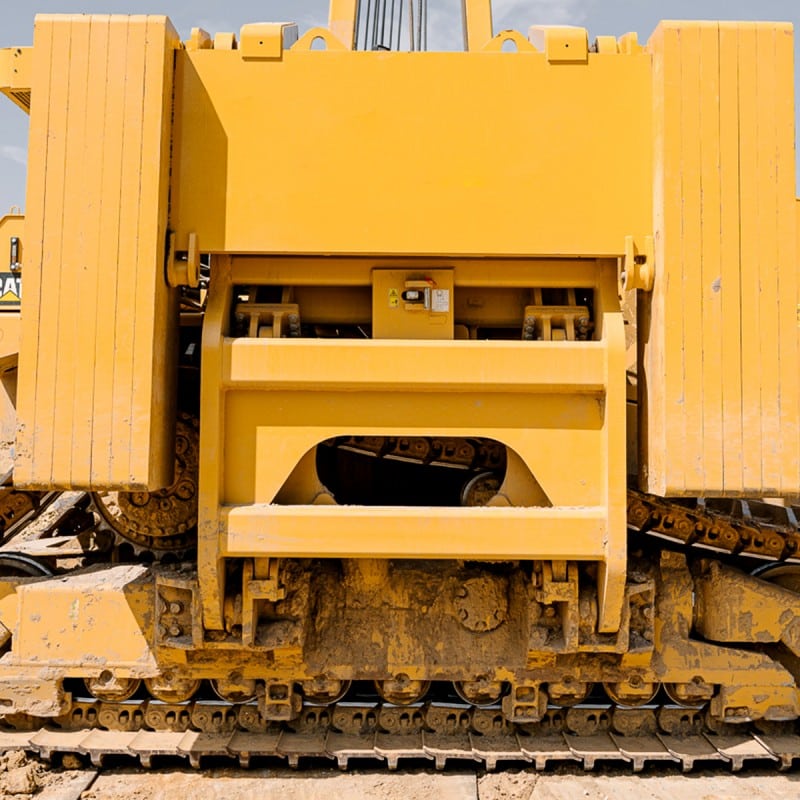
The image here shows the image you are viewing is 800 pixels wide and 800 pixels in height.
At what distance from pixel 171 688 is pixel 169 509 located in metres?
0.87

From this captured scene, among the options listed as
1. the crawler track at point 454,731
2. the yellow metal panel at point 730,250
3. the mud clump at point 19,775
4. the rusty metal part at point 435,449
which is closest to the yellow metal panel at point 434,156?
the yellow metal panel at point 730,250

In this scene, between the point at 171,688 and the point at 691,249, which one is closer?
the point at 691,249

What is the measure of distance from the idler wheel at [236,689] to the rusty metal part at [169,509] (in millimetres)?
735

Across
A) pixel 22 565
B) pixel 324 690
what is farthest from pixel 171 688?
pixel 22 565

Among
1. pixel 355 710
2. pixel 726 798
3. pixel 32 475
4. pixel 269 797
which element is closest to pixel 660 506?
pixel 726 798

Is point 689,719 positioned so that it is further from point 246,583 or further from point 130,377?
point 130,377

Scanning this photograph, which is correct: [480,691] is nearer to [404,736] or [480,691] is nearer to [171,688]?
[404,736]

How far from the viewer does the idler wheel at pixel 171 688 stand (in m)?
3.39

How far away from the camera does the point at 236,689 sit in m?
3.40

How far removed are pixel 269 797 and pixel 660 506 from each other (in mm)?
2319

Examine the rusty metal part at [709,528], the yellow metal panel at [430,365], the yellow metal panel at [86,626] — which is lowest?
the yellow metal panel at [86,626]

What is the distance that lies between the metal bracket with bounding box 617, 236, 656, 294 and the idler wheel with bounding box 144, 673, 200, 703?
2799mm

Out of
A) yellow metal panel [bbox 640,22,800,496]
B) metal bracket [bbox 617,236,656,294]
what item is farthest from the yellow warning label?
yellow metal panel [bbox 640,22,800,496]

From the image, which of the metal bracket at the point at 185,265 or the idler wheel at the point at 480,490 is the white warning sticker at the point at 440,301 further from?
the metal bracket at the point at 185,265
